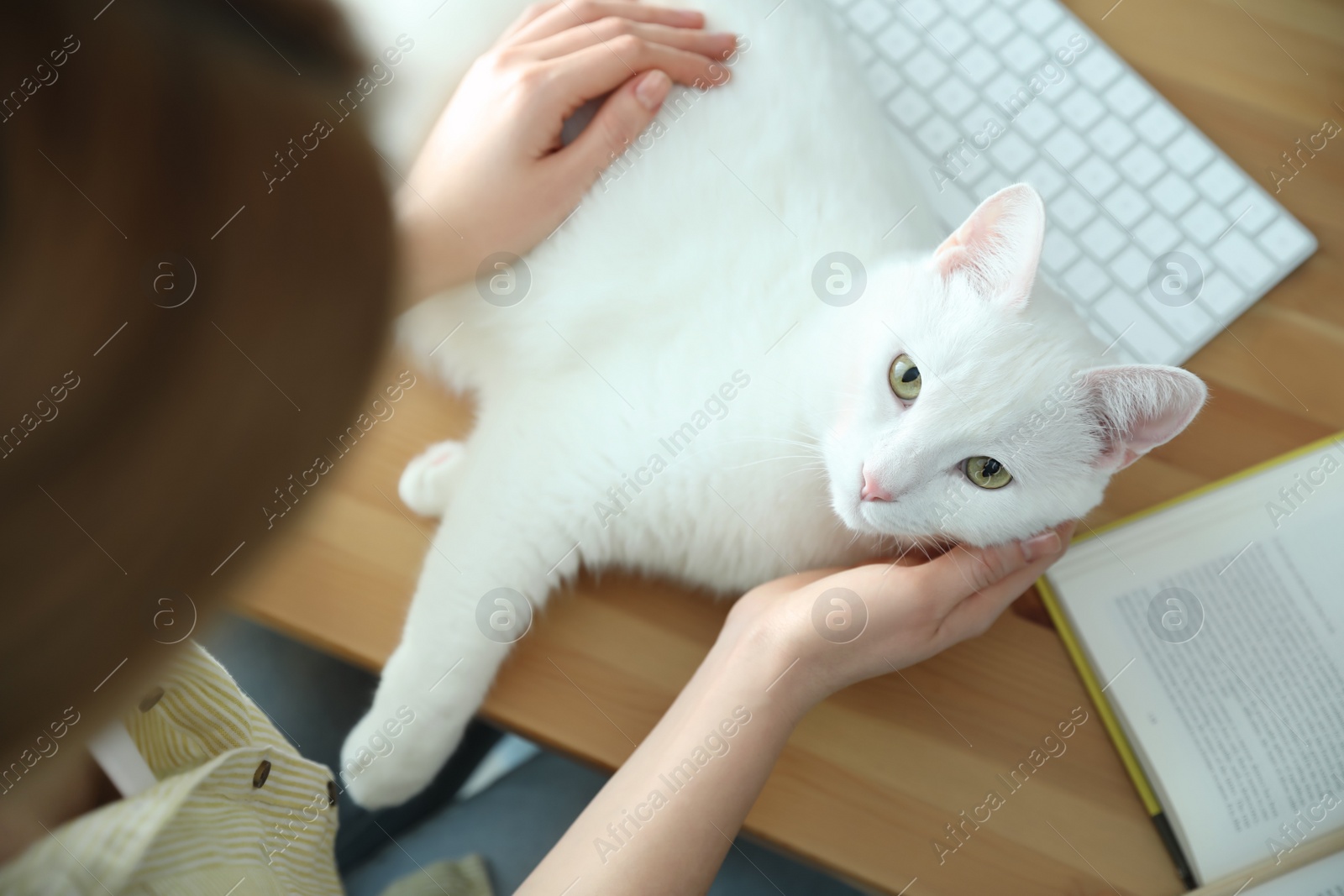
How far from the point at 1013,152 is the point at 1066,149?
0.08m

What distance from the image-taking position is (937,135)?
110 cm

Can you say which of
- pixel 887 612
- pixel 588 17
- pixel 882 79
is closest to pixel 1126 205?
pixel 882 79

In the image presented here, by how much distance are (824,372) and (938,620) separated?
0.33 m

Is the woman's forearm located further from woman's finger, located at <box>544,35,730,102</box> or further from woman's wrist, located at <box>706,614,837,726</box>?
woman's finger, located at <box>544,35,730,102</box>

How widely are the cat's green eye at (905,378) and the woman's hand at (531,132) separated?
479mm

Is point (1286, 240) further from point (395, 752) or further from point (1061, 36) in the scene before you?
point (395, 752)

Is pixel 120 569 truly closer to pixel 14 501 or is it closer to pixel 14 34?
pixel 14 501

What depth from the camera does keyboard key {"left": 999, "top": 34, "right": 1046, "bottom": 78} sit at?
1.10 m

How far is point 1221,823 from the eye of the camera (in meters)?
0.86

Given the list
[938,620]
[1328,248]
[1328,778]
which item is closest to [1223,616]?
[1328,778]

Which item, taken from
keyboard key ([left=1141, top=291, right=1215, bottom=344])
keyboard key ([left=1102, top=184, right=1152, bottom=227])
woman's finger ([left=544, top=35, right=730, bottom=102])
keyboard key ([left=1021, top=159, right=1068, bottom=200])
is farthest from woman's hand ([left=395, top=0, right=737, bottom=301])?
keyboard key ([left=1141, top=291, right=1215, bottom=344])

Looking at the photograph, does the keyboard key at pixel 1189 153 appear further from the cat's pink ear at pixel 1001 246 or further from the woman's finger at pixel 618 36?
the woman's finger at pixel 618 36

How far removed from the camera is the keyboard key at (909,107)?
1.11 metres

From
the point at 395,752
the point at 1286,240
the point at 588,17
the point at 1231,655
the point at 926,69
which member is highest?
the point at 588,17
